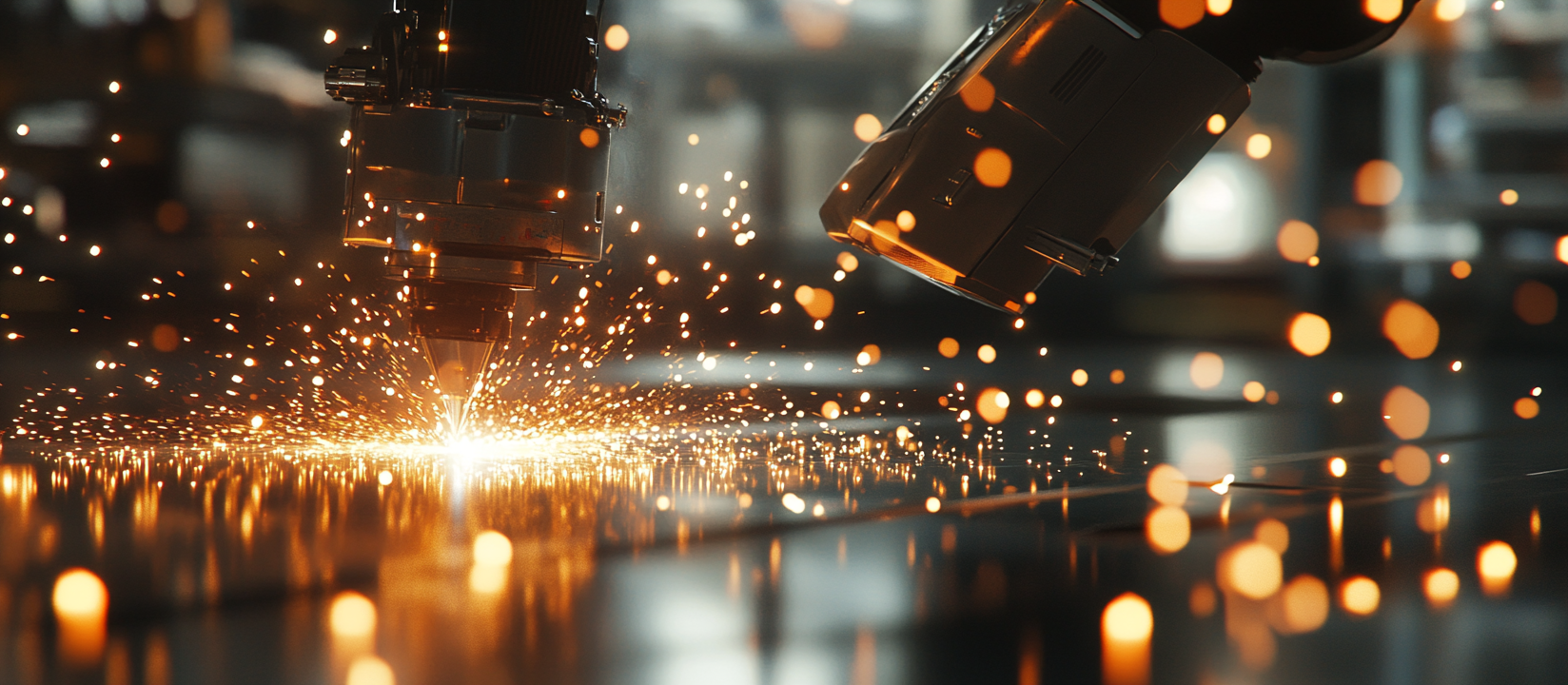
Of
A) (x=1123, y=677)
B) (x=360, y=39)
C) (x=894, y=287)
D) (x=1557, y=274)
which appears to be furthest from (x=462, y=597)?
(x=1557, y=274)

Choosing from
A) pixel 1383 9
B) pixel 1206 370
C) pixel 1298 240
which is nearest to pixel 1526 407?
pixel 1206 370

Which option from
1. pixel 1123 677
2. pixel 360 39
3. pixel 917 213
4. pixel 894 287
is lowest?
pixel 1123 677

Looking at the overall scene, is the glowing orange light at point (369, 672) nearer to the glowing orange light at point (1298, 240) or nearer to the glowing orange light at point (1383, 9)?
the glowing orange light at point (1383, 9)

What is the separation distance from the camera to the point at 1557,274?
1.79 metres

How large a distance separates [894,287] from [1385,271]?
76cm

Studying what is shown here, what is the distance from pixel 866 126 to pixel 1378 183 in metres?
0.79

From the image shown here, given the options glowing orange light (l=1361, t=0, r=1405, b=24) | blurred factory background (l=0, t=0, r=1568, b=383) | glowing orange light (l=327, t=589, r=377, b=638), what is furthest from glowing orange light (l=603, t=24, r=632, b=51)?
glowing orange light (l=327, t=589, r=377, b=638)

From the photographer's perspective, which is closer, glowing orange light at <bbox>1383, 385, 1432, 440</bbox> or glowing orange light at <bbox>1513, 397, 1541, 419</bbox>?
glowing orange light at <bbox>1383, 385, 1432, 440</bbox>

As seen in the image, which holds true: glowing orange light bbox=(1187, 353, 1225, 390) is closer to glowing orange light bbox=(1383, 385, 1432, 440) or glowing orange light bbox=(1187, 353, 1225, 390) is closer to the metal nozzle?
glowing orange light bbox=(1383, 385, 1432, 440)

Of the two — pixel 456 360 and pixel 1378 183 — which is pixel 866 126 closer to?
pixel 1378 183

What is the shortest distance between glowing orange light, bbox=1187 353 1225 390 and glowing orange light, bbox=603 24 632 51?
82cm

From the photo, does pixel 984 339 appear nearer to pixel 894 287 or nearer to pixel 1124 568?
pixel 894 287

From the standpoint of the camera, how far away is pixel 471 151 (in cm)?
58

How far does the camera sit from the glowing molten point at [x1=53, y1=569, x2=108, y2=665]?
33 cm
